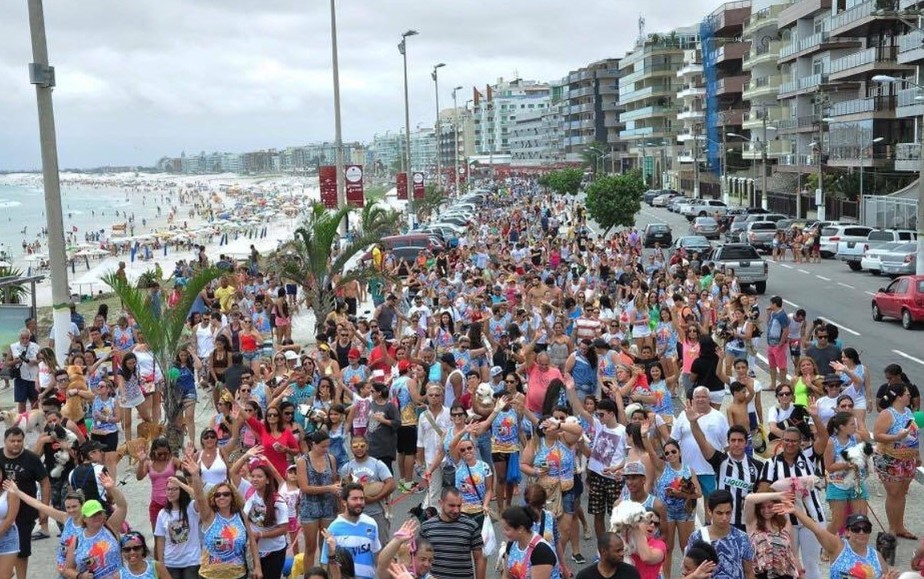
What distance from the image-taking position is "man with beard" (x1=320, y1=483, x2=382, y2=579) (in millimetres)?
6848

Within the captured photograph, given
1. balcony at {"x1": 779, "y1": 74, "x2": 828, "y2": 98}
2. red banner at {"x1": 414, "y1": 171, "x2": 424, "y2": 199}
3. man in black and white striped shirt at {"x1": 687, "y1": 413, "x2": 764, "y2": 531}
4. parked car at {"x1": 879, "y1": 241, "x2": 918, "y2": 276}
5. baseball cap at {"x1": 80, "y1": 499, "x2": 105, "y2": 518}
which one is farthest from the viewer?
balcony at {"x1": 779, "y1": 74, "x2": 828, "y2": 98}

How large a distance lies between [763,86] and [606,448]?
70.1 metres

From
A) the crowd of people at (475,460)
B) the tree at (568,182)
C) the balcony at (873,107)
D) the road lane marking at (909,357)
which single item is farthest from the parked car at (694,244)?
the tree at (568,182)

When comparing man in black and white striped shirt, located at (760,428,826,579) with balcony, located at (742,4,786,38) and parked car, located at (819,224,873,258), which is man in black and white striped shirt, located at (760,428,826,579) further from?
balcony, located at (742,4,786,38)

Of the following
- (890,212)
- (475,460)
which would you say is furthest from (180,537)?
(890,212)

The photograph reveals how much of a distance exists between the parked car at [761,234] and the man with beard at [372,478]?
36207 millimetres

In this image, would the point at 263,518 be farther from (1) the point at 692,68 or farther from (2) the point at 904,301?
(1) the point at 692,68

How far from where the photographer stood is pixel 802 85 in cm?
6412

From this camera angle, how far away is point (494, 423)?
9.73m

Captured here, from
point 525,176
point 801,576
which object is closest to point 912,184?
point 801,576

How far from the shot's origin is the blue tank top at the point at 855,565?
240 inches

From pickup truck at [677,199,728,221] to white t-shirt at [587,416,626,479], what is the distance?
5215cm

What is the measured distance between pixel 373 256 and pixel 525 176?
134687 millimetres

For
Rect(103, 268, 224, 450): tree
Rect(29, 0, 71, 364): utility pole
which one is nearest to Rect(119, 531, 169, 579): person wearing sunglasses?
Rect(103, 268, 224, 450): tree
